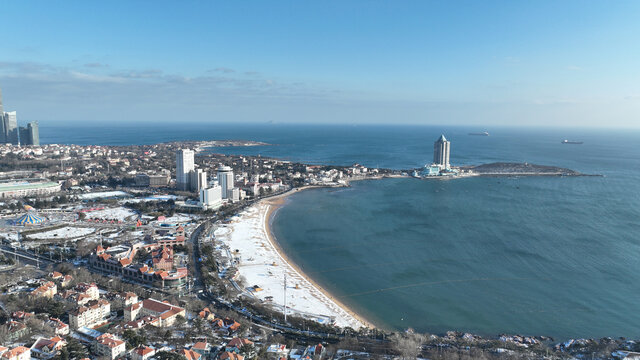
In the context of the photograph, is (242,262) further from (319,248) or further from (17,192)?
(17,192)

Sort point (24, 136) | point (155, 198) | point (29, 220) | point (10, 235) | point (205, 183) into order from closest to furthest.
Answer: point (10, 235)
point (29, 220)
point (155, 198)
point (205, 183)
point (24, 136)

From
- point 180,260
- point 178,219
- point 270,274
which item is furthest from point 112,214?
point 270,274

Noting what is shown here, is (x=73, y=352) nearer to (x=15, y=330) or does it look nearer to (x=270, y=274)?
(x=15, y=330)

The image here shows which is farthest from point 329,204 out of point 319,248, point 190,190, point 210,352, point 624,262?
point 210,352

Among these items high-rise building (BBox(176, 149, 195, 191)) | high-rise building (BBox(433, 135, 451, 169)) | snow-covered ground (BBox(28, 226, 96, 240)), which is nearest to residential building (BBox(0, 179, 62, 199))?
high-rise building (BBox(176, 149, 195, 191))

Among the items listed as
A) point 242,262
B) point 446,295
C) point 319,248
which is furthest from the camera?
point 319,248

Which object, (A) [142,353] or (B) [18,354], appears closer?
(B) [18,354]

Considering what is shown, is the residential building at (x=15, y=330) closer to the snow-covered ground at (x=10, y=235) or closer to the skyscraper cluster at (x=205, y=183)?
the snow-covered ground at (x=10, y=235)

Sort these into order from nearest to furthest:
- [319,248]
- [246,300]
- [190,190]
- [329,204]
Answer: [246,300], [319,248], [329,204], [190,190]

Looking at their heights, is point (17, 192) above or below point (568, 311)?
above
